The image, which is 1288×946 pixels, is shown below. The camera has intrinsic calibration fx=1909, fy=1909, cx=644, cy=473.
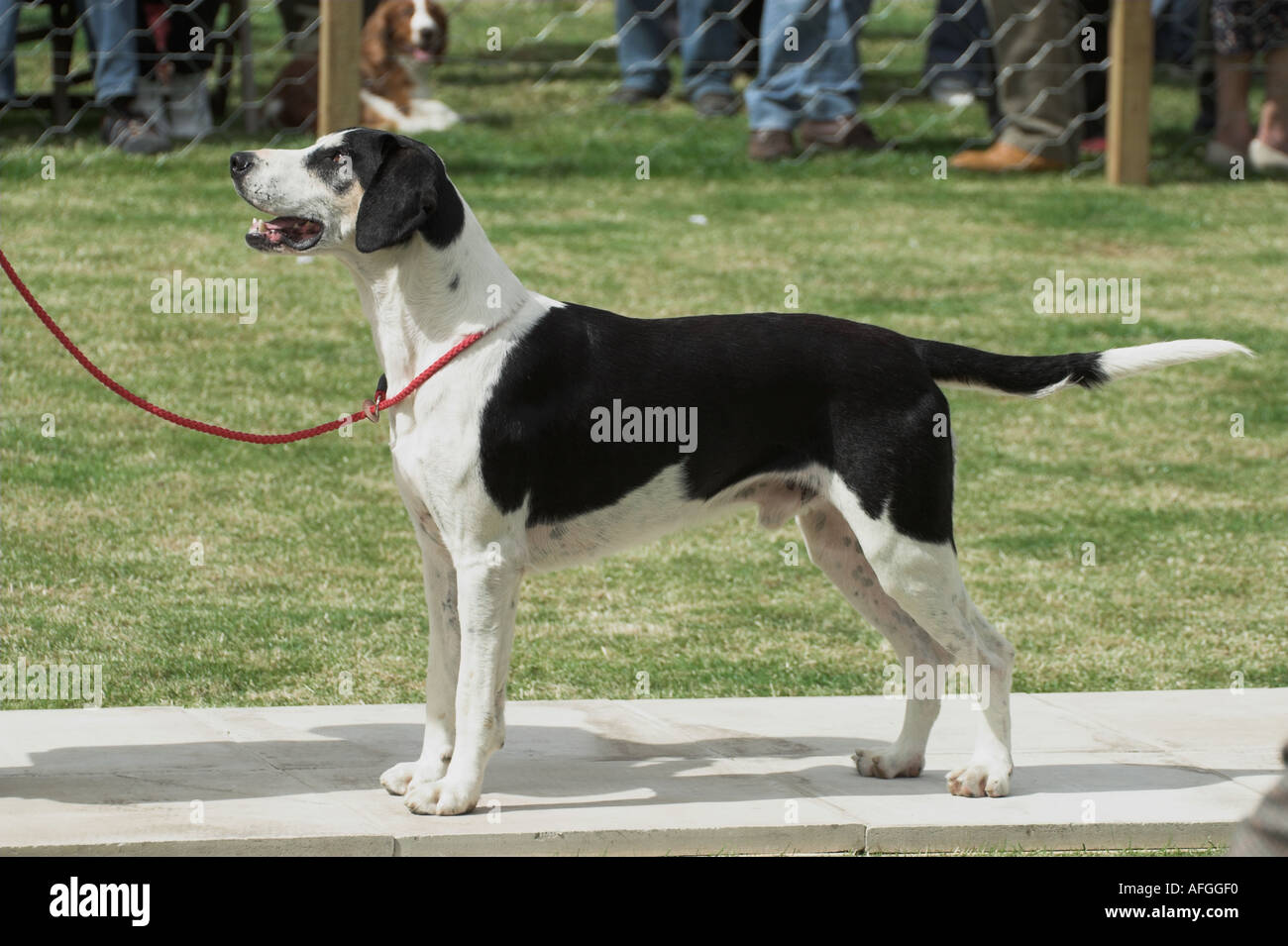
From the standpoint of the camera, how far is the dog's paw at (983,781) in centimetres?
495

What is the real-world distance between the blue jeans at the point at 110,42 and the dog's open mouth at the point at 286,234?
7.51 meters

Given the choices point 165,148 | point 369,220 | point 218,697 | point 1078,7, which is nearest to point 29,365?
point 165,148

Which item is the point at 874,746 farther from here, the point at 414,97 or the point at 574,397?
the point at 414,97

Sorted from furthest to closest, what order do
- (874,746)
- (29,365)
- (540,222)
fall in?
(540,222), (29,365), (874,746)

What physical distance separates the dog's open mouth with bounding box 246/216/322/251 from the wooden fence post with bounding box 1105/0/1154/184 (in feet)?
28.7

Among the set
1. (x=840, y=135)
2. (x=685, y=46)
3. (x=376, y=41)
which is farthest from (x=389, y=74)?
(x=840, y=135)

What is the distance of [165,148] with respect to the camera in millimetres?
12266

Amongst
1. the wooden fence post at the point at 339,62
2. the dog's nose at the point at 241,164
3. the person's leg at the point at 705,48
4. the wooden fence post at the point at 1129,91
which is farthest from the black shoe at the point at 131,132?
the dog's nose at the point at 241,164

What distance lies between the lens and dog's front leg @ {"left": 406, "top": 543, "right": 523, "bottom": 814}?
4598 mm

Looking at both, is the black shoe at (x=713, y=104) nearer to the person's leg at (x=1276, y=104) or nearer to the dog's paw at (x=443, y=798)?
the person's leg at (x=1276, y=104)

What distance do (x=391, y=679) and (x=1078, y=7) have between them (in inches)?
338

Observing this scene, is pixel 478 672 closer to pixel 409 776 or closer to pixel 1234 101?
pixel 409 776

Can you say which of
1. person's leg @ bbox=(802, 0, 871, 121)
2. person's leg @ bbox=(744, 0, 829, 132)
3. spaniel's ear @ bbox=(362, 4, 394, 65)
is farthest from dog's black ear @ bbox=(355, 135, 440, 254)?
spaniel's ear @ bbox=(362, 4, 394, 65)

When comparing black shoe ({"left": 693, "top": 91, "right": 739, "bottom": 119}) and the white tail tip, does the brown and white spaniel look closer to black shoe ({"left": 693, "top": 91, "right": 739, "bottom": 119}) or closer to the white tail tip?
black shoe ({"left": 693, "top": 91, "right": 739, "bottom": 119})
